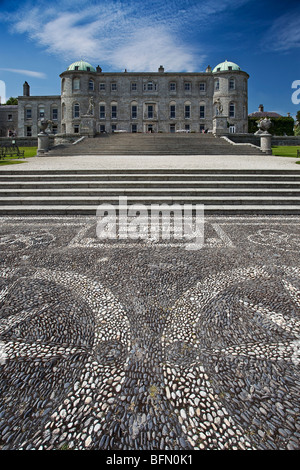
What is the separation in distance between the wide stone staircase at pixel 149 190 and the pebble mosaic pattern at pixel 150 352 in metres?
3.98

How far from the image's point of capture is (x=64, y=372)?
2.43 m

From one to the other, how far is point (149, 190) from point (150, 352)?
7331mm

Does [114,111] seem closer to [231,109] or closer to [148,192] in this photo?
[231,109]

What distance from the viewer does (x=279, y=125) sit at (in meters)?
65.8

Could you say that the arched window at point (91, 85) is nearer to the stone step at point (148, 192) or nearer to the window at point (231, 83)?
the window at point (231, 83)

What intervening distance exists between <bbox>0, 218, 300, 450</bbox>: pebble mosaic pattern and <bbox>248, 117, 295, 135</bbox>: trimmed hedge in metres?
69.0

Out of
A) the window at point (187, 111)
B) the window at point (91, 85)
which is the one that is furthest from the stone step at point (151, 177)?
the window at point (91, 85)

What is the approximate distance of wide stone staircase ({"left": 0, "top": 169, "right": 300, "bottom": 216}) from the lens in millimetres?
8531

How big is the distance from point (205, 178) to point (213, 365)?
28.6ft

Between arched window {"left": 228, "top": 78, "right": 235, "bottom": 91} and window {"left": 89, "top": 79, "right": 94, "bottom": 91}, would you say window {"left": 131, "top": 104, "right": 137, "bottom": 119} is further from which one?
arched window {"left": 228, "top": 78, "right": 235, "bottom": 91}

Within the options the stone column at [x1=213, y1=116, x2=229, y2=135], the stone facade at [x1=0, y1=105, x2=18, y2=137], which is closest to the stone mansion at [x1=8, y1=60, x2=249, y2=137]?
the stone facade at [x1=0, y1=105, x2=18, y2=137]

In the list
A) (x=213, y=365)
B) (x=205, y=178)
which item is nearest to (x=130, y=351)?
(x=213, y=365)

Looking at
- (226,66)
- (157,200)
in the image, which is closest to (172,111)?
(226,66)

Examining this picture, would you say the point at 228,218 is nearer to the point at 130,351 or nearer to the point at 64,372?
the point at 130,351
